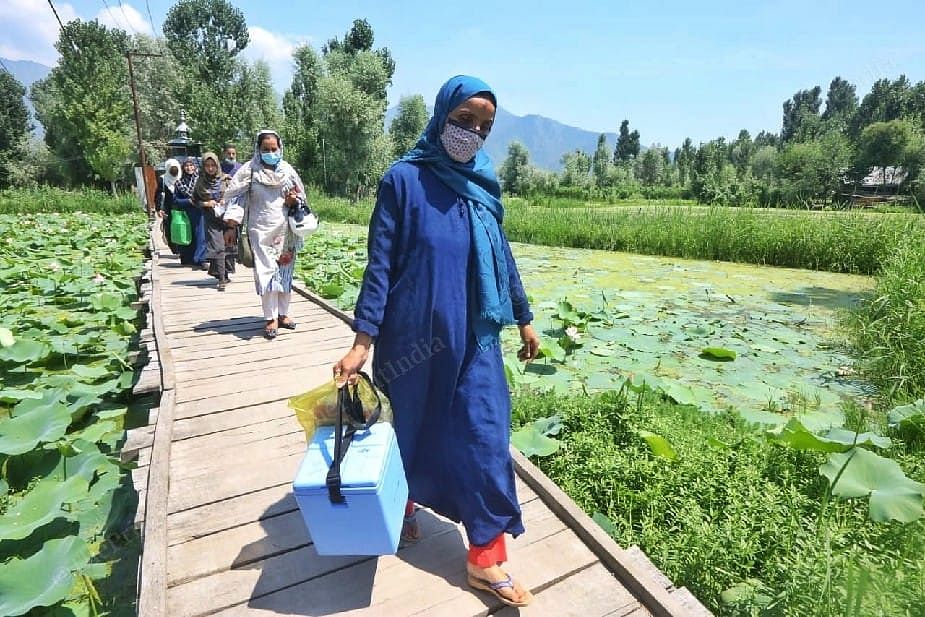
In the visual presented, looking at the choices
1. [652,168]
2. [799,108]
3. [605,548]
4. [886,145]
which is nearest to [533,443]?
[605,548]

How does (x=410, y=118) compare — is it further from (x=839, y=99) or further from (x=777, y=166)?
(x=839, y=99)

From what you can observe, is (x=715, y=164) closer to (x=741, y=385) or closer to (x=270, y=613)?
(x=741, y=385)

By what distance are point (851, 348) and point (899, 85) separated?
205 feet

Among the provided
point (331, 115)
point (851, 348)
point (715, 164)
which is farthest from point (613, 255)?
point (715, 164)

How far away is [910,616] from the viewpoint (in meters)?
1.45

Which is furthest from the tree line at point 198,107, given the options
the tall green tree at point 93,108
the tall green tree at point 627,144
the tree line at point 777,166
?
the tall green tree at point 627,144

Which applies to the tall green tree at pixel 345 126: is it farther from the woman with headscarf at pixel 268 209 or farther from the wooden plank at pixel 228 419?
the wooden plank at pixel 228 419

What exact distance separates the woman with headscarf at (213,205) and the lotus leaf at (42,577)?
168 inches

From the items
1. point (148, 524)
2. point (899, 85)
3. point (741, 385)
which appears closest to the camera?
point (148, 524)

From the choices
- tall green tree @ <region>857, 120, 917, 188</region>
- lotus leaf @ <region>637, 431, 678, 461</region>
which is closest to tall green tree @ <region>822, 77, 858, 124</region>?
tall green tree @ <region>857, 120, 917, 188</region>

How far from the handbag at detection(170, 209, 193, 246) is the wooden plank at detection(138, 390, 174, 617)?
4.89m

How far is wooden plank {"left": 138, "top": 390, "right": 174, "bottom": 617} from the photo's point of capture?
1.52 meters

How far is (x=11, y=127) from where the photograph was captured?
1201 inches

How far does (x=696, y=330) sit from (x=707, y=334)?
0.10 meters
